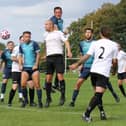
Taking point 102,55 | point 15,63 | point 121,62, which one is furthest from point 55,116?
point 121,62

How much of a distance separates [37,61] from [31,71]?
1.10ft

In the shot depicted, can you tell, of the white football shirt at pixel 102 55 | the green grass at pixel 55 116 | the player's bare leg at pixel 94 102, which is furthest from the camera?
the white football shirt at pixel 102 55

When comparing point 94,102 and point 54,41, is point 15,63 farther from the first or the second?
point 94,102

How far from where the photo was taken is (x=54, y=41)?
1617 cm

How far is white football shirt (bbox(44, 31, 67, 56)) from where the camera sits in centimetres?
1612

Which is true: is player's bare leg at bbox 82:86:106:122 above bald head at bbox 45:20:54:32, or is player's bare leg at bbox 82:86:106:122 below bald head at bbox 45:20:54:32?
below

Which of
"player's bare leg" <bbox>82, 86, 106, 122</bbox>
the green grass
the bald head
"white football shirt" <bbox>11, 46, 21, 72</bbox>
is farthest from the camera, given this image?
"white football shirt" <bbox>11, 46, 21, 72</bbox>

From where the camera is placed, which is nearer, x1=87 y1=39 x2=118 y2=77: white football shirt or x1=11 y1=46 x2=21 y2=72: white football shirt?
x1=87 y1=39 x2=118 y2=77: white football shirt

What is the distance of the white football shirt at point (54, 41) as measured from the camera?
16125mm

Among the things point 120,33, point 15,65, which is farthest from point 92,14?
point 15,65

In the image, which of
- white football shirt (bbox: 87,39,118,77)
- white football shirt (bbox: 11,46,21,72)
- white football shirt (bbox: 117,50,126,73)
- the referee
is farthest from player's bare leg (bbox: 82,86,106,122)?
white football shirt (bbox: 117,50,126,73)

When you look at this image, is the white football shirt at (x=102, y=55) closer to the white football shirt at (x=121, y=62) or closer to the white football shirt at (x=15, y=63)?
the white football shirt at (x=15, y=63)

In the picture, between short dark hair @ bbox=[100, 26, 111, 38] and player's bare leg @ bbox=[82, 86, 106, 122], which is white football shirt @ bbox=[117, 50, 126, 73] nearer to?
short dark hair @ bbox=[100, 26, 111, 38]

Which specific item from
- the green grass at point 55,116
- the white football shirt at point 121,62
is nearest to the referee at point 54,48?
the green grass at point 55,116
